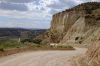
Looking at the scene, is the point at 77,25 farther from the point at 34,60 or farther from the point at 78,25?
the point at 34,60

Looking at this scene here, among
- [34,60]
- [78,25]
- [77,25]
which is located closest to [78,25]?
[78,25]

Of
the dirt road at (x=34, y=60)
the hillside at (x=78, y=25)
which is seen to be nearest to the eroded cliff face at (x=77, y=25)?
the hillside at (x=78, y=25)

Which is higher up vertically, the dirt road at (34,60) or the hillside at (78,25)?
the hillside at (78,25)

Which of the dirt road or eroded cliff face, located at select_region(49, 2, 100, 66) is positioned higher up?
eroded cliff face, located at select_region(49, 2, 100, 66)

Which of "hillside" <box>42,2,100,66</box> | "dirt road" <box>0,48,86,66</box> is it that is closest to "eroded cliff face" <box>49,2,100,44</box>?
"hillside" <box>42,2,100,66</box>

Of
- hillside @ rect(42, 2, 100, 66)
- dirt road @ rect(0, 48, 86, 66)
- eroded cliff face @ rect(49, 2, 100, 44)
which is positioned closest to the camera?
dirt road @ rect(0, 48, 86, 66)

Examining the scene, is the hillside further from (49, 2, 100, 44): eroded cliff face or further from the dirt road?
the dirt road

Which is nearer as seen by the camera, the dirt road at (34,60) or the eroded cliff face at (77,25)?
the dirt road at (34,60)

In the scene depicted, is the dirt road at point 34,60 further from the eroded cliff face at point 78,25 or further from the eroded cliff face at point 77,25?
the eroded cliff face at point 77,25

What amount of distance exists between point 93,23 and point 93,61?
185ft

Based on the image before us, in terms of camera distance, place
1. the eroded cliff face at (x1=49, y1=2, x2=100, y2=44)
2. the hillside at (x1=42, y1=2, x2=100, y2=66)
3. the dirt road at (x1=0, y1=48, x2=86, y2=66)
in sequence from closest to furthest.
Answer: the dirt road at (x1=0, y1=48, x2=86, y2=66)
the hillside at (x1=42, y1=2, x2=100, y2=66)
the eroded cliff face at (x1=49, y1=2, x2=100, y2=44)

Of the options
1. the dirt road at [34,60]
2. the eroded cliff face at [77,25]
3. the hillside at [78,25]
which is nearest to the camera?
the dirt road at [34,60]

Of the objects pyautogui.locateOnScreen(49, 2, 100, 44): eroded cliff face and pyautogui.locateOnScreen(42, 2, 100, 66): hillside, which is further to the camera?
pyautogui.locateOnScreen(49, 2, 100, 44): eroded cliff face

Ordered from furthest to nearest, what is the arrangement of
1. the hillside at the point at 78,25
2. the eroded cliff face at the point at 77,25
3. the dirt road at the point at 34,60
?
1. the eroded cliff face at the point at 77,25
2. the hillside at the point at 78,25
3. the dirt road at the point at 34,60
